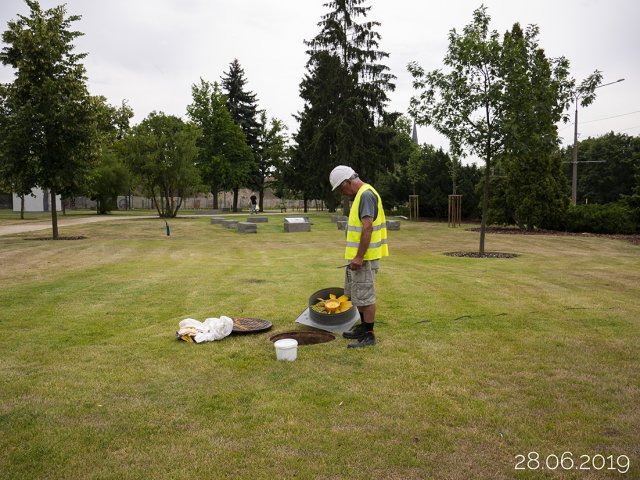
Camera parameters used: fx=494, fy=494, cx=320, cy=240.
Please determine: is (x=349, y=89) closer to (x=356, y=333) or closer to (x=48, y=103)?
(x=48, y=103)

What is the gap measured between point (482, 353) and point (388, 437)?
232cm

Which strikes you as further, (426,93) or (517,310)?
(426,93)

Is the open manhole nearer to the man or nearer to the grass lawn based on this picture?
the grass lawn

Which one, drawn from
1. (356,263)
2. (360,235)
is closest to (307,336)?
(356,263)

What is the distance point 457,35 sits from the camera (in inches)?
594

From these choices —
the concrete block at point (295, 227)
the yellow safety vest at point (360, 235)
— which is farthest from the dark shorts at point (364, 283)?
the concrete block at point (295, 227)

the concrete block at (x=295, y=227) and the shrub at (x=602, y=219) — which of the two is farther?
the concrete block at (x=295, y=227)

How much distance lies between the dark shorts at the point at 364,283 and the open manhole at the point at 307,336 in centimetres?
70

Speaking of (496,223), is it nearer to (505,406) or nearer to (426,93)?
(426,93)

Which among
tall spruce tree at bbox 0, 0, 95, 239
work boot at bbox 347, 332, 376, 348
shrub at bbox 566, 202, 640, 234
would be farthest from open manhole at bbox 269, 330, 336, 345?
shrub at bbox 566, 202, 640, 234

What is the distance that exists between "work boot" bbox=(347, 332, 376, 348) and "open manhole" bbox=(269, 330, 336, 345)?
1.49 ft

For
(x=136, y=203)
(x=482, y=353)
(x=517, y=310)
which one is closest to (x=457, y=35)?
(x=517, y=310)

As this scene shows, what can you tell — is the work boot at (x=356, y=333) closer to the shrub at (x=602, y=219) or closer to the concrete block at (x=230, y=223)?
the shrub at (x=602, y=219)

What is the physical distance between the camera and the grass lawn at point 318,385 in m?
3.33
